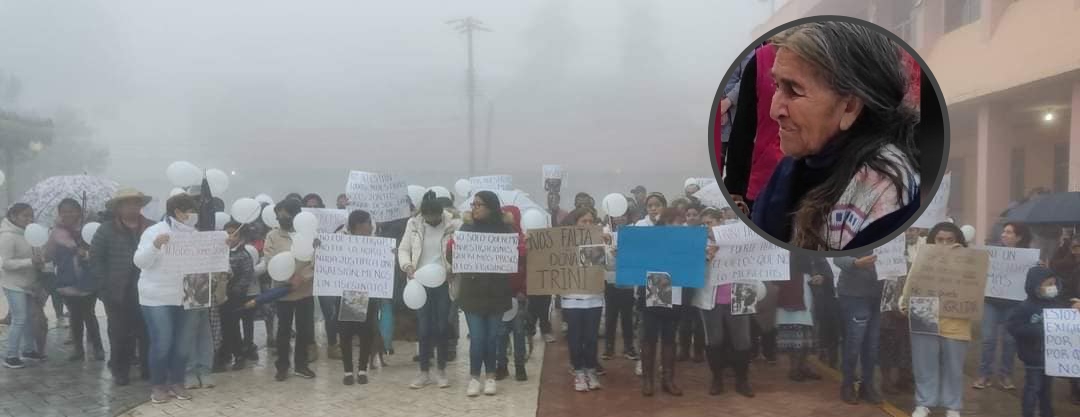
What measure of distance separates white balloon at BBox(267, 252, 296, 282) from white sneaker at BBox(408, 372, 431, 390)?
1052 mm

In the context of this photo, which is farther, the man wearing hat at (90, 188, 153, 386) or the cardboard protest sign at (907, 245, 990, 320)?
the man wearing hat at (90, 188, 153, 386)

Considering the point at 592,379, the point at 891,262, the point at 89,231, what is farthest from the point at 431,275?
the point at 891,262

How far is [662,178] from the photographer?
384 cm

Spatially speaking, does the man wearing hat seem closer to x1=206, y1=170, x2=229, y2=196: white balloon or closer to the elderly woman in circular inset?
x1=206, y1=170, x2=229, y2=196: white balloon

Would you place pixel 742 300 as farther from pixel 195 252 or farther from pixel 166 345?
pixel 166 345

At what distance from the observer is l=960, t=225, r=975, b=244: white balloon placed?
315cm

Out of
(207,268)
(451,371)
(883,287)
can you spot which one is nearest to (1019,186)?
(883,287)

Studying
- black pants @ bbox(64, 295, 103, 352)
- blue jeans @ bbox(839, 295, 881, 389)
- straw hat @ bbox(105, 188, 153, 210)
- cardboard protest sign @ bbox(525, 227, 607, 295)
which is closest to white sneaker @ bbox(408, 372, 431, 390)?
cardboard protest sign @ bbox(525, 227, 607, 295)

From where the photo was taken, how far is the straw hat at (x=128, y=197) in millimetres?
4078

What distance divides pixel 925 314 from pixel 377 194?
10.3ft

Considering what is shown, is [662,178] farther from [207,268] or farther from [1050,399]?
[207,268]

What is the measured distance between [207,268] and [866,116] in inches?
149

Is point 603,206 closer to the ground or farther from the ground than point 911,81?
closer to the ground

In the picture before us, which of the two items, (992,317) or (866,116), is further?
(992,317)
